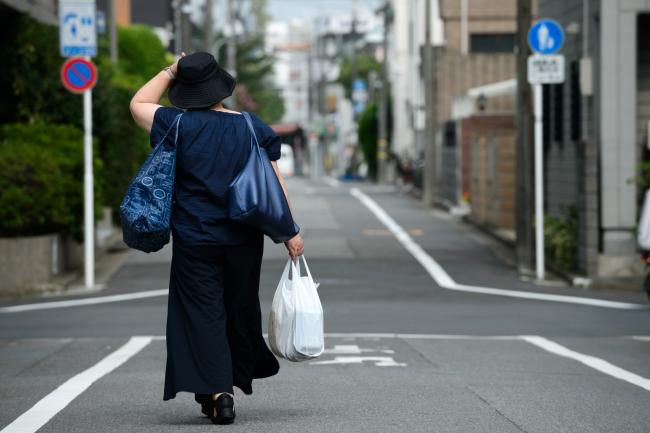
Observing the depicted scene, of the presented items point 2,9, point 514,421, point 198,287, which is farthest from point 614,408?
point 2,9

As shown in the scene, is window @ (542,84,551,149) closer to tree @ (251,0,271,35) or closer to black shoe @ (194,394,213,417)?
black shoe @ (194,394,213,417)

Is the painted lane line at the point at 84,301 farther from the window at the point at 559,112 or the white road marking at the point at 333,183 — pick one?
the white road marking at the point at 333,183

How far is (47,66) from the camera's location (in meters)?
23.9

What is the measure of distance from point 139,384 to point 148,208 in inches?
92.9

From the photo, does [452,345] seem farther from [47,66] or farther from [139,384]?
[47,66]

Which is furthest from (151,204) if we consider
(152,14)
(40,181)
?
(152,14)

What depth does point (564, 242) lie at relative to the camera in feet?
71.1

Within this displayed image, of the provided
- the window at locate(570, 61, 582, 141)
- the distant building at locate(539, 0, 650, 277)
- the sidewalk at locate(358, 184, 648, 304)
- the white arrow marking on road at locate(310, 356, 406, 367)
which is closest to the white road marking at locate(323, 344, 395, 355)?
the white arrow marking on road at locate(310, 356, 406, 367)

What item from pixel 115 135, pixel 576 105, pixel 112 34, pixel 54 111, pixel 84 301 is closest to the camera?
pixel 84 301

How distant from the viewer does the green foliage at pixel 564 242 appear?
70.4 feet

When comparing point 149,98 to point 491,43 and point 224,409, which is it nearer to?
point 224,409

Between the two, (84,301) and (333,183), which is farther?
(333,183)

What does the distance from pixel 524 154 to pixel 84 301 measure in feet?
25.3

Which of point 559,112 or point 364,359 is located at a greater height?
point 559,112
